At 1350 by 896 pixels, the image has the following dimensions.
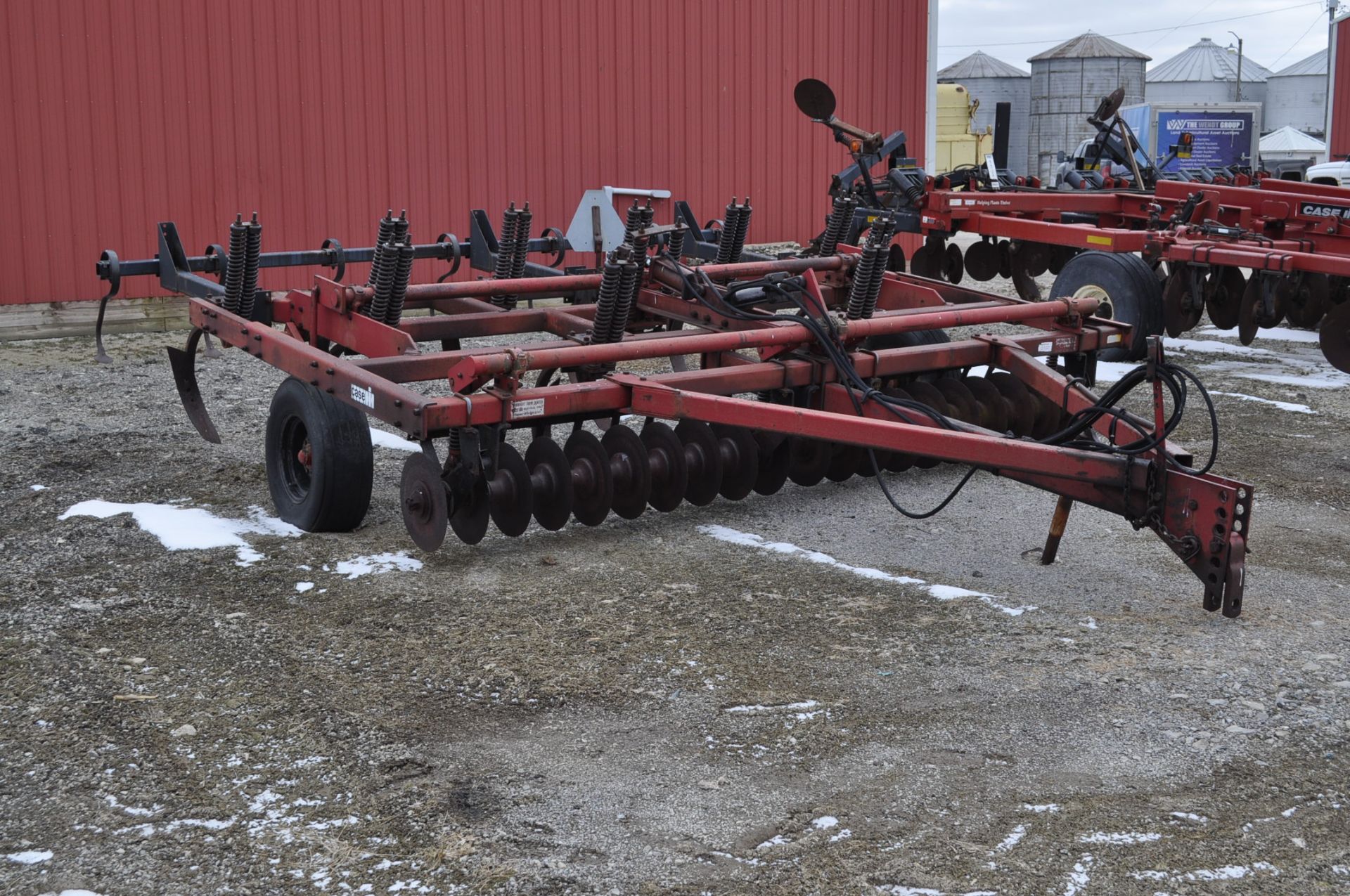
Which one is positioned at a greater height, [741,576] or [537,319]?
[537,319]

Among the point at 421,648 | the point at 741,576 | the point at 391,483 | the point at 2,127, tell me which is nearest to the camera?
the point at 421,648

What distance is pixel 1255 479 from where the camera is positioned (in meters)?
6.18

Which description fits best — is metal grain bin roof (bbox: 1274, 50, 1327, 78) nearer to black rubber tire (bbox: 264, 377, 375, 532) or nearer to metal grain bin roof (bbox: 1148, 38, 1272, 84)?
metal grain bin roof (bbox: 1148, 38, 1272, 84)

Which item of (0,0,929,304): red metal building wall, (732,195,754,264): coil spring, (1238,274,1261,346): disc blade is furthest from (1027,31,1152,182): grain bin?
(732,195,754,264): coil spring

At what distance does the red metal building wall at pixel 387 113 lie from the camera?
9570 millimetres

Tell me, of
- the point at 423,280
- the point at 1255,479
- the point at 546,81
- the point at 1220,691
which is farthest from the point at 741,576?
the point at 546,81

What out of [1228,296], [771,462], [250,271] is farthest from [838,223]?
[1228,296]

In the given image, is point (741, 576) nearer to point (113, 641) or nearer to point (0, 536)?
→ point (113, 641)

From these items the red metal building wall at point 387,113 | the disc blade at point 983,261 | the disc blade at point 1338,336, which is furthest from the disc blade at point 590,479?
the disc blade at point 983,261

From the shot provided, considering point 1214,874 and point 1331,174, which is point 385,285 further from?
point 1331,174

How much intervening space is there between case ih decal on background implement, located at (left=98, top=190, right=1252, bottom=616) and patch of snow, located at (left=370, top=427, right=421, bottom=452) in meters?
0.31

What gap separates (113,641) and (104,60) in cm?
668

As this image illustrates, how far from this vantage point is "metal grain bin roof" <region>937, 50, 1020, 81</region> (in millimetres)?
35875

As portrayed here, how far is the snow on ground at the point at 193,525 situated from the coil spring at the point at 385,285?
2.88 feet
